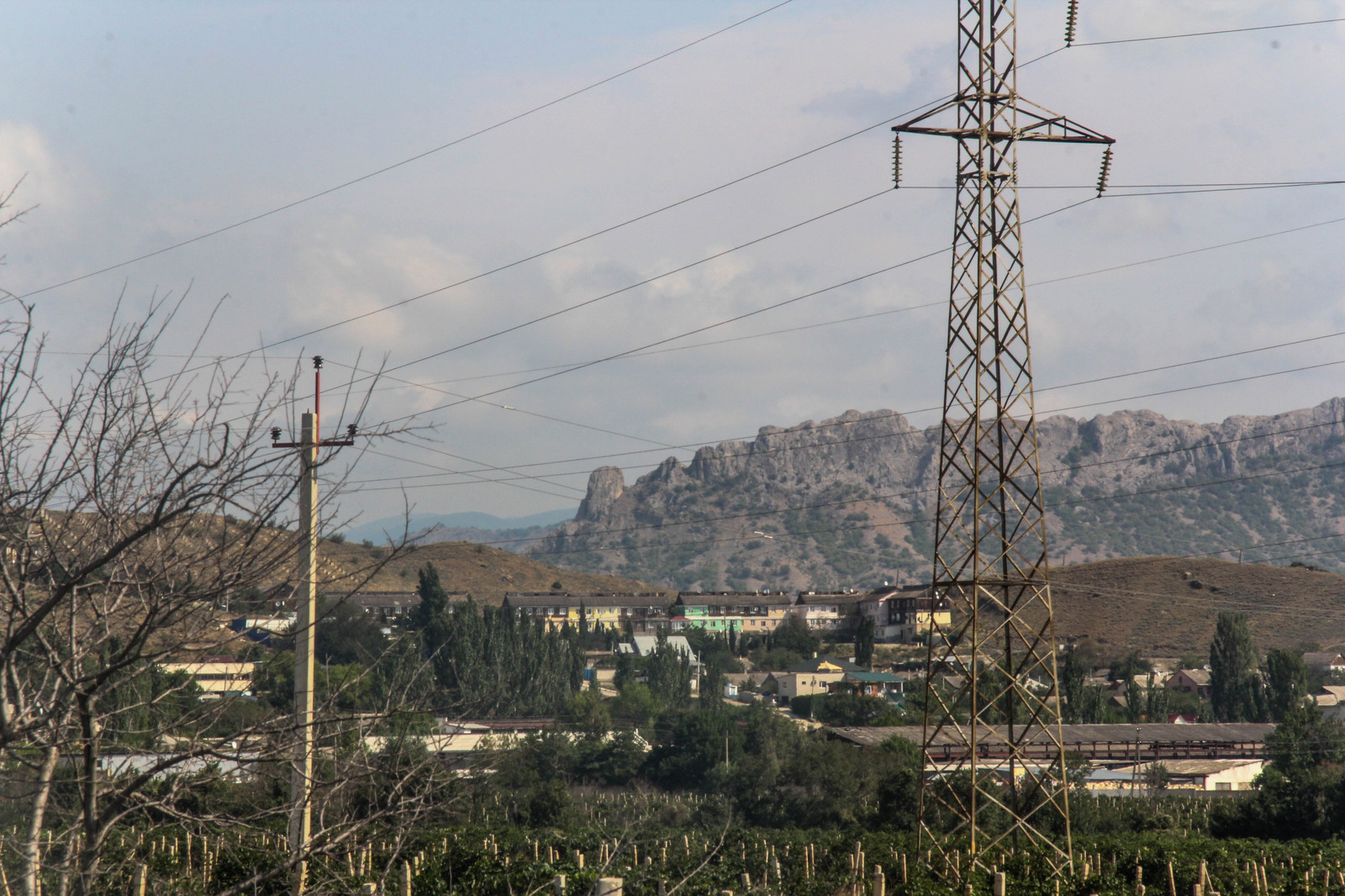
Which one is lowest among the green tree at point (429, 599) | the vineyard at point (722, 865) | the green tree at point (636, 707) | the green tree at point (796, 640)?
the green tree at point (636, 707)

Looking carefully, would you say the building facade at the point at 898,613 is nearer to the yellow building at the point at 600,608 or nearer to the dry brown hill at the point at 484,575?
the yellow building at the point at 600,608

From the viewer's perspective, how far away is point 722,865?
2222cm

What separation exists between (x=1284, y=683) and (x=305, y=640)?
74.6m

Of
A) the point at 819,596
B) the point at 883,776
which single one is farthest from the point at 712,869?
the point at 819,596

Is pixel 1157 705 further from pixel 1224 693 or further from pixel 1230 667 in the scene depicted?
pixel 1230 667

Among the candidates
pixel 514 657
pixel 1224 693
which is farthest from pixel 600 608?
pixel 1224 693

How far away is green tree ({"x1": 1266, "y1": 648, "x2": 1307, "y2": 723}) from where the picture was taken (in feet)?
234

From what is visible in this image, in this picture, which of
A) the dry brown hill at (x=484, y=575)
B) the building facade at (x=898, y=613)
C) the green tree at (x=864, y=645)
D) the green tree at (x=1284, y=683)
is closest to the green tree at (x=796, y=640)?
the building facade at (x=898, y=613)

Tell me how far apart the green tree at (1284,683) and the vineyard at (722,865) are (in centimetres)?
4099

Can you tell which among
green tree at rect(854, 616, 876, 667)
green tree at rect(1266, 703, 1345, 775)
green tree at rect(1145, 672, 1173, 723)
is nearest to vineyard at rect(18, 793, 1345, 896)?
green tree at rect(1266, 703, 1345, 775)

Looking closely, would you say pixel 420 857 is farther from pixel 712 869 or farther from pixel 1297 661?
pixel 1297 661

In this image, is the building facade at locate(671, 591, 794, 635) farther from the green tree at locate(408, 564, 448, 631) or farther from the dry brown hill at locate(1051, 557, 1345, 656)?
the green tree at locate(408, 564, 448, 631)

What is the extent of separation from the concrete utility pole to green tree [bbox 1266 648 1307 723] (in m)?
73.7

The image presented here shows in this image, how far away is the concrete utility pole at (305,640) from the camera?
660cm
